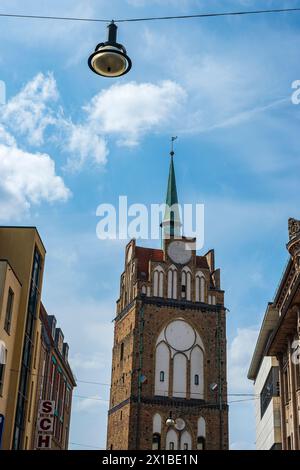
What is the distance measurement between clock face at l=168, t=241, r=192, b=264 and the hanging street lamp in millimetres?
58493

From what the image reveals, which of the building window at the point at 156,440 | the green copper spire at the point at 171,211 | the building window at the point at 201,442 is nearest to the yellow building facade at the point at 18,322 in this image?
the building window at the point at 156,440

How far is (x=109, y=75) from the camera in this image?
11.8 metres

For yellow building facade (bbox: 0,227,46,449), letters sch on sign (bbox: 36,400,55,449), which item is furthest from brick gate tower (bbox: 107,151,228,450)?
yellow building facade (bbox: 0,227,46,449)

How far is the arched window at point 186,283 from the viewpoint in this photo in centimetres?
6812

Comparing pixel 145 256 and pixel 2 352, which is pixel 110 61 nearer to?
pixel 2 352

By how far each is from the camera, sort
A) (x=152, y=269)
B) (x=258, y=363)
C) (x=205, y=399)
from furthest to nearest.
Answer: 1. (x=152, y=269)
2. (x=205, y=399)
3. (x=258, y=363)

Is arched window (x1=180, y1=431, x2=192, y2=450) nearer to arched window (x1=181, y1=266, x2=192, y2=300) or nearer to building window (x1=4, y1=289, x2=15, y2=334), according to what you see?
arched window (x1=181, y1=266, x2=192, y2=300)

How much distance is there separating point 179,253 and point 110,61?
194 ft

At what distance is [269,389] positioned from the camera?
4209cm

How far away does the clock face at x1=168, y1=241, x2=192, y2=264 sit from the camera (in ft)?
230

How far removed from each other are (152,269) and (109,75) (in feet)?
188
